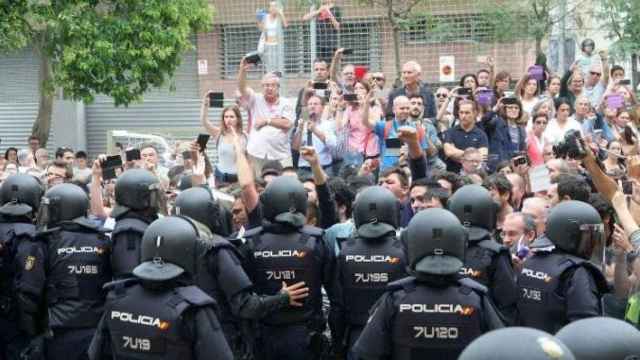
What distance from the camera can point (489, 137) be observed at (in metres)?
12.7

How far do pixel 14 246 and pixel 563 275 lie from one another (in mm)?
4072

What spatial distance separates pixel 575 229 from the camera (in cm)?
633

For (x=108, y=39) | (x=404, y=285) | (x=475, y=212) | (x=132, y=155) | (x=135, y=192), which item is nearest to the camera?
(x=404, y=285)

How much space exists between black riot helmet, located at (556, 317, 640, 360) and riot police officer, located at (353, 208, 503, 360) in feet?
8.09

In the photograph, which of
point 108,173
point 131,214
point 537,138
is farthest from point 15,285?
point 537,138

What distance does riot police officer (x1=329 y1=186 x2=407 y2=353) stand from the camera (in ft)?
23.4

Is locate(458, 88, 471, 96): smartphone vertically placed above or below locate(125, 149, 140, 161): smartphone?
above

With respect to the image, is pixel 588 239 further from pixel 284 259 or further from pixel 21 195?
pixel 21 195

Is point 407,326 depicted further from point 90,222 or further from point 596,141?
point 596,141

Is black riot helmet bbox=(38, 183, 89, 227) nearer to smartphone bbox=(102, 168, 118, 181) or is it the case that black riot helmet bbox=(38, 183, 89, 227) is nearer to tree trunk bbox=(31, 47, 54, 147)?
smartphone bbox=(102, 168, 118, 181)

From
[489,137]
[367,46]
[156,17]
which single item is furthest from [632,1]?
[156,17]

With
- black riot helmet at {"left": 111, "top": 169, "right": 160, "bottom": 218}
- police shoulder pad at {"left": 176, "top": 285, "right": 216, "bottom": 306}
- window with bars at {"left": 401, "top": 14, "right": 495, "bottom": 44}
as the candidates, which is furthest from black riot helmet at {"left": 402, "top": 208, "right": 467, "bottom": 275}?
window with bars at {"left": 401, "top": 14, "right": 495, "bottom": 44}

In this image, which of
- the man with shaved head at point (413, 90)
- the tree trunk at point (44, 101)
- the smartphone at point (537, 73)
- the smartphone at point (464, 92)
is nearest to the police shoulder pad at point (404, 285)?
the man with shaved head at point (413, 90)

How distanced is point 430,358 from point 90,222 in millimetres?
2931
